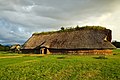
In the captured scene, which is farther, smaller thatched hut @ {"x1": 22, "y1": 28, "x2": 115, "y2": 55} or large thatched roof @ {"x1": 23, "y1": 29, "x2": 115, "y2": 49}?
large thatched roof @ {"x1": 23, "y1": 29, "x2": 115, "y2": 49}

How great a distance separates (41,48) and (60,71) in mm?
36407

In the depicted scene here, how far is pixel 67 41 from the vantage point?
173 feet

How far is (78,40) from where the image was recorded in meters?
50.5

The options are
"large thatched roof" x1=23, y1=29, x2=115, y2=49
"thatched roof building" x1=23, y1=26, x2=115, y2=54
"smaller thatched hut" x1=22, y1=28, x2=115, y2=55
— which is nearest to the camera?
"smaller thatched hut" x1=22, y1=28, x2=115, y2=55

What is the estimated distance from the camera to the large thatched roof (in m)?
46.9

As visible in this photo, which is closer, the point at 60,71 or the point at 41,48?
the point at 60,71

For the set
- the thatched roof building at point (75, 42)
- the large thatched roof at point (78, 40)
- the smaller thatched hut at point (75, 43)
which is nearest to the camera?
the smaller thatched hut at point (75, 43)

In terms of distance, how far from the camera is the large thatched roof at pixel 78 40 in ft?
154

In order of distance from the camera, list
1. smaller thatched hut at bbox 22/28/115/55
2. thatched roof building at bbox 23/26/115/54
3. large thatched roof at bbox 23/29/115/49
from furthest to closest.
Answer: large thatched roof at bbox 23/29/115/49 < thatched roof building at bbox 23/26/115/54 < smaller thatched hut at bbox 22/28/115/55

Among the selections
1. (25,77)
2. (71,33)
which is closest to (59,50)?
(71,33)

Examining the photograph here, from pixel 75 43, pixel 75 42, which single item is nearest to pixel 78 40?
pixel 75 42

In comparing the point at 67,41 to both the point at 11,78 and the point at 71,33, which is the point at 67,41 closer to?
the point at 71,33

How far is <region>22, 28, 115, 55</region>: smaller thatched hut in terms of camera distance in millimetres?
46562

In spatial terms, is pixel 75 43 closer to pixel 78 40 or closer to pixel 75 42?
pixel 75 42
